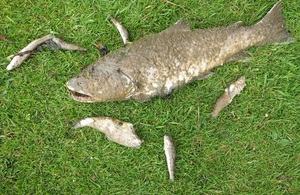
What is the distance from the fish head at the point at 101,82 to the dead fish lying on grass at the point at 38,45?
0.72 meters

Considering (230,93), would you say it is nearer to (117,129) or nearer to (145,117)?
(145,117)

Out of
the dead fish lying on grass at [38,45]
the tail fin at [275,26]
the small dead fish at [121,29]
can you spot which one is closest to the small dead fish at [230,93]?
the tail fin at [275,26]

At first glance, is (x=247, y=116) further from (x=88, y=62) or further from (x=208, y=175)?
(x=88, y=62)

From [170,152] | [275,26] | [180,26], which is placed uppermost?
[180,26]

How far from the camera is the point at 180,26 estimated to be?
13.5ft

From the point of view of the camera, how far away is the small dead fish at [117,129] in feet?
14.4

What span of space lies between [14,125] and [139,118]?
64.8 inches

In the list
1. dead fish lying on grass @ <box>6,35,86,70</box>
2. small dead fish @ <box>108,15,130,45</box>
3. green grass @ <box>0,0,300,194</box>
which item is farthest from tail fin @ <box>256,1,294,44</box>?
dead fish lying on grass @ <box>6,35,86,70</box>

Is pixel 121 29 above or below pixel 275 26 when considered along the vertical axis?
above

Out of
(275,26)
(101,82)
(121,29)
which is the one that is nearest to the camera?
(101,82)

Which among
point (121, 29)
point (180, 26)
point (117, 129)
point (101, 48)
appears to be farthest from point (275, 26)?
point (117, 129)

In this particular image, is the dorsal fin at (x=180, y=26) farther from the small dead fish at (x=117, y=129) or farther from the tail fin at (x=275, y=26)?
the small dead fish at (x=117, y=129)

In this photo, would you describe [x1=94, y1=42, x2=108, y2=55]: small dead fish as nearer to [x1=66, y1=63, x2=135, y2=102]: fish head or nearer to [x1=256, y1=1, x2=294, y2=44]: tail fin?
[x1=66, y1=63, x2=135, y2=102]: fish head

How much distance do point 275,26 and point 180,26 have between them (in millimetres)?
1181
